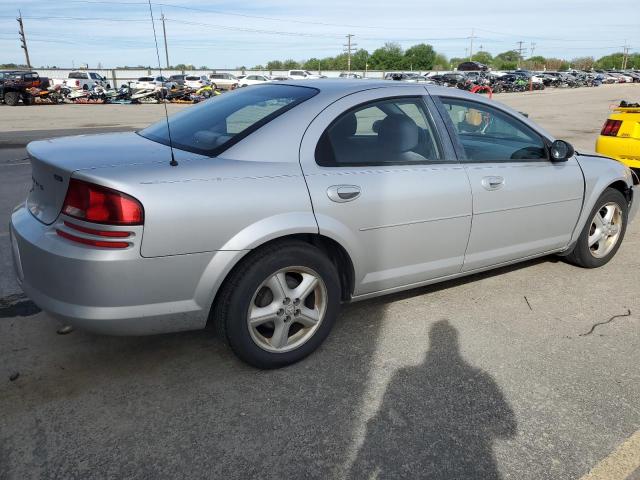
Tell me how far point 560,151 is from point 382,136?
1468 millimetres

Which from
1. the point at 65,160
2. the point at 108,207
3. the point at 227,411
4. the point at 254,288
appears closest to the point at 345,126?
the point at 254,288

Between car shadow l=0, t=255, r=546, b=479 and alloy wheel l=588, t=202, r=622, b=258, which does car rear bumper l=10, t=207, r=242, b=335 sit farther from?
alloy wheel l=588, t=202, r=622, b=258

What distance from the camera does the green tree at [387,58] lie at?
109m

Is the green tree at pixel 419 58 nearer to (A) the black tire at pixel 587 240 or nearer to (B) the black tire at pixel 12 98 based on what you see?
(B) the black tire at pixel 12 98

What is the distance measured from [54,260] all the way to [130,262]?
374 millimetres

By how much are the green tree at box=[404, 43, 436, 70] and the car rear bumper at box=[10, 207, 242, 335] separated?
358 feet

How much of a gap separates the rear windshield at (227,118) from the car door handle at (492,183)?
1262mm

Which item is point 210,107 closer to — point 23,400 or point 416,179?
point 416,179

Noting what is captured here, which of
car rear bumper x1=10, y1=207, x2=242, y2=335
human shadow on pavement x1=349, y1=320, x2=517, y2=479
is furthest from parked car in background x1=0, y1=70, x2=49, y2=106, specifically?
human shadow on pavement x1=349, y1=320, x2=517, y2=479

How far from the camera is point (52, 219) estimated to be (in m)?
2.58

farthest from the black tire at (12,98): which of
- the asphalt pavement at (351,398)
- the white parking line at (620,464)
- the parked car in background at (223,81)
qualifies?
the white parking line at (620,464)

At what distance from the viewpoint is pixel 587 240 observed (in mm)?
4461

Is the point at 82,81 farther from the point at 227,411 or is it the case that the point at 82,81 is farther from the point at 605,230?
the point at 227,411

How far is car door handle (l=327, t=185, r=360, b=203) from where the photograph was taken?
9.48 ft
